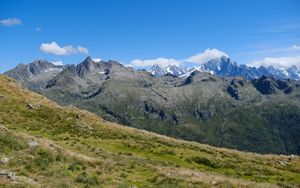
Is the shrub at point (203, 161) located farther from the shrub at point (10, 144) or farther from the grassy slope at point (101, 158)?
the shrub at point (10, 144)

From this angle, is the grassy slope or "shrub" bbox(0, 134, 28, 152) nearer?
the grassy slope

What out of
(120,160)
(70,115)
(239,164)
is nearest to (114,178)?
(120,160)

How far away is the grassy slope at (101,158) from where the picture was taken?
80.9 feet

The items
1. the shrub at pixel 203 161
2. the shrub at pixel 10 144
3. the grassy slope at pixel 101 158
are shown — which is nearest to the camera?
the grassy slope at pixel 101 158

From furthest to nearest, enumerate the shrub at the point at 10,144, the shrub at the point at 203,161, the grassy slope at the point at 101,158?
the shrub at the point at 203,161, the shrub at the point at 10,144, the grassy slope at the point at 101,158

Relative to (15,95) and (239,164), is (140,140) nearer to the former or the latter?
(239,164)

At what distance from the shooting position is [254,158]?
51875 millimetres

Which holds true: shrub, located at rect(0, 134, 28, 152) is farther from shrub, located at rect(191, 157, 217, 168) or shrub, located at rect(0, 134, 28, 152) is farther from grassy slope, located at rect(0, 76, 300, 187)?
shrub, located at rect(191, 157, 217, 168)

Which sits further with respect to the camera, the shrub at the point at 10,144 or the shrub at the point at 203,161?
the shrub at the point at 203,161

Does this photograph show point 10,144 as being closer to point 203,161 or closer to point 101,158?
point 101,158

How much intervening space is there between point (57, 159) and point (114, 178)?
464cm

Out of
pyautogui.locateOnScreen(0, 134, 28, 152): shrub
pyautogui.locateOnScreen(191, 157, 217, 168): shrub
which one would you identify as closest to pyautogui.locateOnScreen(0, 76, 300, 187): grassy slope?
pyautogui.locateOnScreen(0, 134, 28, 152): shrub

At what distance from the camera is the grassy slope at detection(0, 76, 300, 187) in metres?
24.7

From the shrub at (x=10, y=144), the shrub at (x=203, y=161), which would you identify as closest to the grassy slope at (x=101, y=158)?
the shrub at (x=10, y=144)
